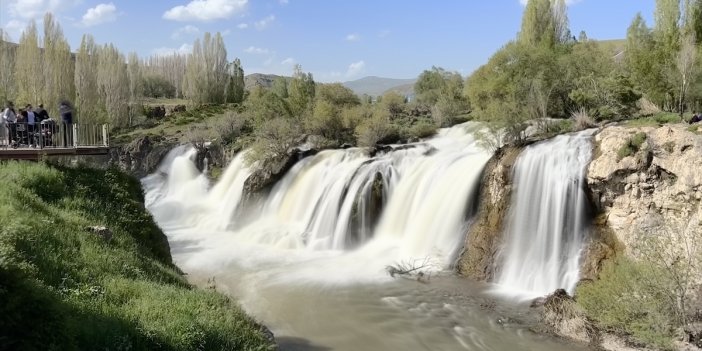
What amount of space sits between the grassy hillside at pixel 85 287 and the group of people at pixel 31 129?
241cm

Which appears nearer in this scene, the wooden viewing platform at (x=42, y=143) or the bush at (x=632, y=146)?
the wooden viewing platform at (x=42, y=143)

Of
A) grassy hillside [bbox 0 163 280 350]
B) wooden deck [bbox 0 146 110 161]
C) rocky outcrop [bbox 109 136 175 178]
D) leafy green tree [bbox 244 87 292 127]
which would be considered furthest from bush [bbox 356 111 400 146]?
grassy hillside [bbox 0 163 280 350]

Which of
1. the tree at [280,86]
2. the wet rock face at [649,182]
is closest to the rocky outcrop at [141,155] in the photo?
the tree at [280,86]

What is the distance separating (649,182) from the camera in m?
16.0

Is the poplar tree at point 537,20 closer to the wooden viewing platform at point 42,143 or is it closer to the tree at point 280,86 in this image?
the tree at point 280,86

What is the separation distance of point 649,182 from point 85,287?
15386 mm

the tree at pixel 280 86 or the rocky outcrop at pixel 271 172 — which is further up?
the tree at pixel 280 86

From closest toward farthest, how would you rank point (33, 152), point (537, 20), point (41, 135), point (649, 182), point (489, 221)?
point (33, 152)
point (41, 135)
point (649, 182)
point (489, 221)
point (537, 20)

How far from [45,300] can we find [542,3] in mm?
46554

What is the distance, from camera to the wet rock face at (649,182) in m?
14.9

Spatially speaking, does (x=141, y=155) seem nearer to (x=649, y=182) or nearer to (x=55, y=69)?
(x=55, y=69)

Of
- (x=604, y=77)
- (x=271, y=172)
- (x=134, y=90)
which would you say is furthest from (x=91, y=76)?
(x=604, y=77)

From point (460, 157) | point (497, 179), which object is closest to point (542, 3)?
point (460, 157)

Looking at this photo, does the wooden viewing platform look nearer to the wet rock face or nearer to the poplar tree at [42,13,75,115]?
the wet rock face
